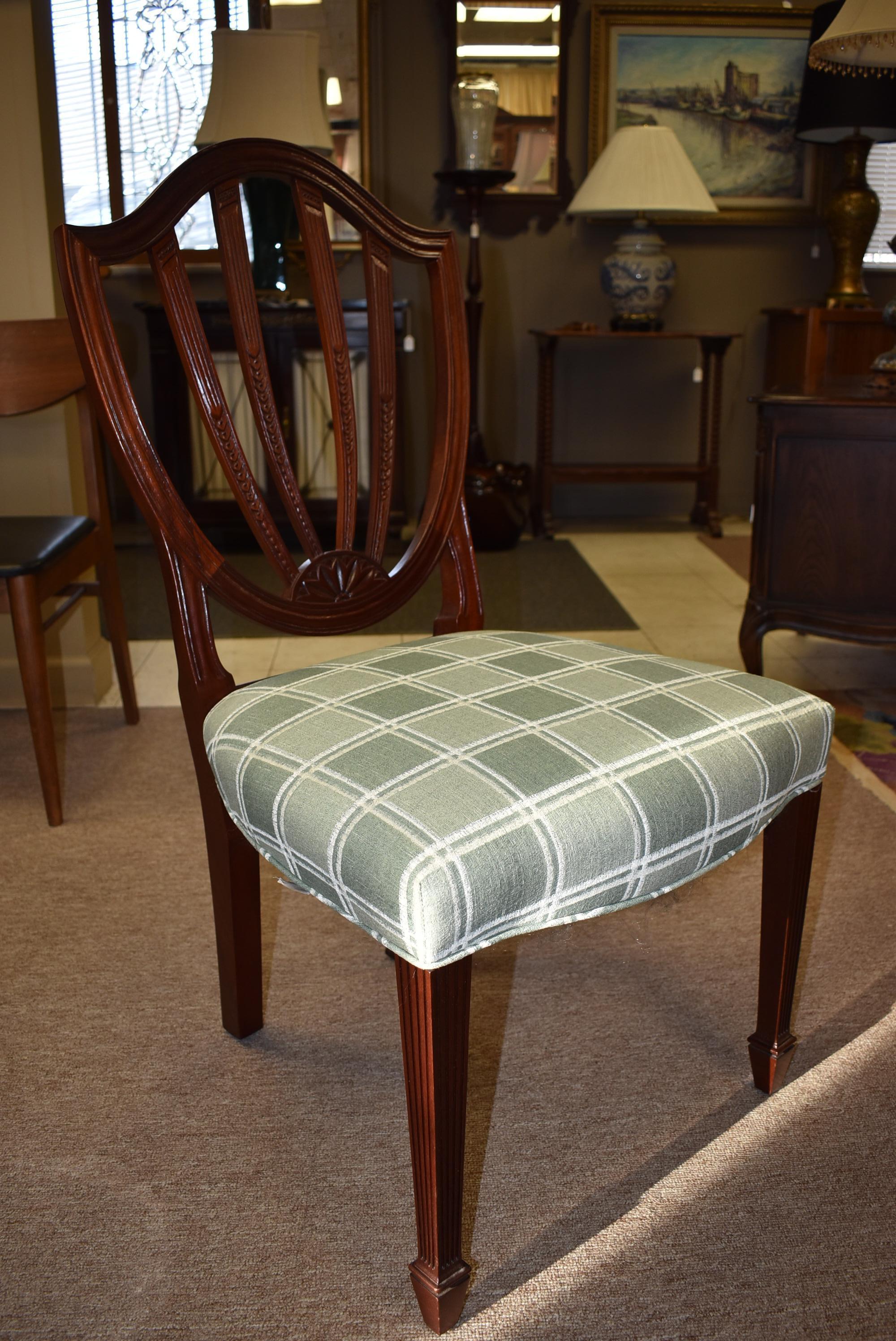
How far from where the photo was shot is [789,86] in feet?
13.9

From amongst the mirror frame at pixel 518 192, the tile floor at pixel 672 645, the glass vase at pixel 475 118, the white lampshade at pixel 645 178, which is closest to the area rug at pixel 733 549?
the tile floor at pixel 672 645

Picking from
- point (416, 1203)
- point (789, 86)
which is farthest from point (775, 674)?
point (789, 86)

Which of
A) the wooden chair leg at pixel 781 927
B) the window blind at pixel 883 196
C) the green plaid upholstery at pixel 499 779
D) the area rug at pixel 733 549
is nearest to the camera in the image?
the green plaid upholstery at pixel 499 779

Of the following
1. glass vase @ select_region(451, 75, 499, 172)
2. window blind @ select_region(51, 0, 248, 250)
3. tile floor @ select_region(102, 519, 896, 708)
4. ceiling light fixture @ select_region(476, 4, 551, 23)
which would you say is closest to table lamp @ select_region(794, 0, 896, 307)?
ceiling light fixture @ select_region(476, 4, 551, 23)

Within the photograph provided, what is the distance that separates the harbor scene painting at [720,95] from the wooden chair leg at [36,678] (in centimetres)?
337

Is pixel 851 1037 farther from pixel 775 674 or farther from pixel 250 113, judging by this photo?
pixel 250 113

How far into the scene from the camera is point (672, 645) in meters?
2.78

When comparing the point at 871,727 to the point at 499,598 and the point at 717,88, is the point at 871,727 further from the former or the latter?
the point at 717,88

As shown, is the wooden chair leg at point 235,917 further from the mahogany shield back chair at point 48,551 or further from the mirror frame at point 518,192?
the mirror frame at point 518,192

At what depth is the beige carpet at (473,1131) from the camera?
3.02ft

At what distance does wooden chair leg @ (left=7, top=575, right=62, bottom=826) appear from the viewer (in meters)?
1.74

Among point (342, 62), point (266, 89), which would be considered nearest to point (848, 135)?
point (342, 62)

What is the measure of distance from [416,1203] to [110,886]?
872 millimetres

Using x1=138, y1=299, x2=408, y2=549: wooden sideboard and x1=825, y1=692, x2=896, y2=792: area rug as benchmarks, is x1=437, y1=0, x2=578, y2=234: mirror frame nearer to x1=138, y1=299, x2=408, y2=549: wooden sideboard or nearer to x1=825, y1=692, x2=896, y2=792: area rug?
x1=138, y1=299, x2=408, y2=549: wooden sideboard
